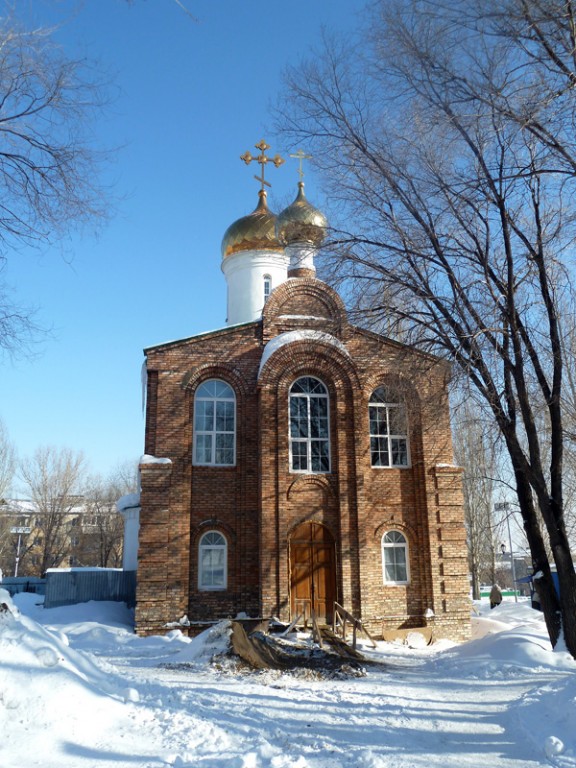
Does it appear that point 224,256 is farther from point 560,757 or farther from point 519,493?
point 560,757

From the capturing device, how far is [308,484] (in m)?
16.1

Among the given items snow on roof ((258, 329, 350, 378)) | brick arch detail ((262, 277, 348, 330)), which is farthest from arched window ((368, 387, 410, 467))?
brick arch detail ((262, 277, 348, 330))

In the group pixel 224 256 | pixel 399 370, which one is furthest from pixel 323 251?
pixel 224 256

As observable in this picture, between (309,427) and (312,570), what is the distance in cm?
348

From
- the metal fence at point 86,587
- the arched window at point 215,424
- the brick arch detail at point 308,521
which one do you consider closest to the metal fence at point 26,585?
the metal fence at point 86,587

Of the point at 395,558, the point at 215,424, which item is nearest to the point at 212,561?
the point at 215,424

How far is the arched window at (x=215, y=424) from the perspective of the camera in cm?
1652

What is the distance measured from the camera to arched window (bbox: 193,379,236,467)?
16.5 meters

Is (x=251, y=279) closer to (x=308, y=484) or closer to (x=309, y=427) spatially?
(x=309, y=427)

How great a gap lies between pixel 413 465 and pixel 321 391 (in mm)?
3032

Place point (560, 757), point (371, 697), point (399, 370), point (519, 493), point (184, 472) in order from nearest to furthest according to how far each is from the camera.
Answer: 1. point (560, 757)
2. point (371, 697)
3. point (519, 493)
4. point (399, 370)
5. point (184, 472)

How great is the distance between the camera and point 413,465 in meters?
17.0

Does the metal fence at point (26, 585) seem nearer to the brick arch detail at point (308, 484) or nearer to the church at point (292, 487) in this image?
the church at point (292, 487)

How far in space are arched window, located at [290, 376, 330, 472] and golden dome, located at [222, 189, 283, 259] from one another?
700 cm
